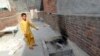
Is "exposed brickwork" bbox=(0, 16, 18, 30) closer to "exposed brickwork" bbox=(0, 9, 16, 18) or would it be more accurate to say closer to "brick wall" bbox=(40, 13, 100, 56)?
"exposed brickwork" bbox=(0, 9, 16, 18)

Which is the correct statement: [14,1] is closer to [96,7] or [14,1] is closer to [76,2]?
[76,2]

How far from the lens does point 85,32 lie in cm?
562

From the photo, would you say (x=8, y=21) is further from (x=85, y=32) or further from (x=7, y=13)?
(x=85, y=32)

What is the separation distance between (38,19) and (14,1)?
6605 mm

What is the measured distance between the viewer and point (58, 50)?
6.97 m

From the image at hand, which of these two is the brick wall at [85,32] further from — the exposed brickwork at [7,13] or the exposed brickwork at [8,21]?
the exposed brickwork at [7,13]

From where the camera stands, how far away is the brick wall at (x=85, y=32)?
4793mm

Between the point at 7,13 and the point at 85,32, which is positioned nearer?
the point at 85,32

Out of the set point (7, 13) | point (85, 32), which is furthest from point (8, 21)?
point (85, 32)

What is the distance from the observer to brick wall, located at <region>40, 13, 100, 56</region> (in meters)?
4.79

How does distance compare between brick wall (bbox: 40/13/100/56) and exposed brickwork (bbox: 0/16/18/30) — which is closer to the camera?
brick wall (bbox: 40/13/100/56)

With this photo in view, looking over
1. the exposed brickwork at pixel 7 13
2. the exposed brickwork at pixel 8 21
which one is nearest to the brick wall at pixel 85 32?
the exposed brickwork at pixel 8 21

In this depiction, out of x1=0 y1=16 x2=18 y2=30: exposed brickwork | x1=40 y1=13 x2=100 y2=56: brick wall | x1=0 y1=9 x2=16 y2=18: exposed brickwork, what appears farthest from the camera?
x1=0 y1=9 x2=16 y2=18: exposed brickwork

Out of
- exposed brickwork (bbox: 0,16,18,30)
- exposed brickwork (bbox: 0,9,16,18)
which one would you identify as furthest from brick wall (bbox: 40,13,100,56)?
exposed brickwork (bbox: 0,9,16,18)
